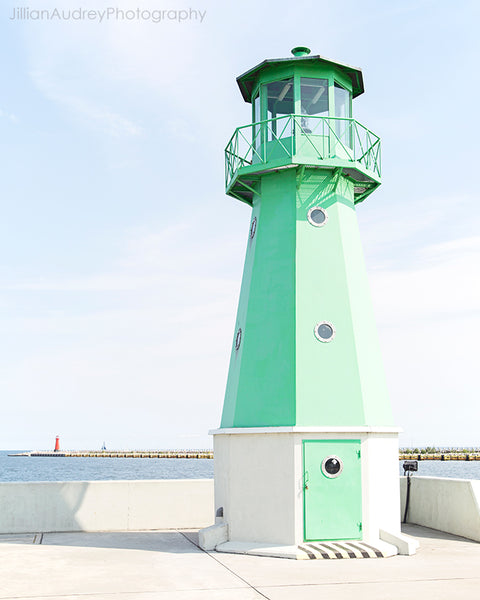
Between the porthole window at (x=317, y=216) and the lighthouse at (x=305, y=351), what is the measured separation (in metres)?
0.02

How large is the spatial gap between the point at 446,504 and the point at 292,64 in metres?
10.3

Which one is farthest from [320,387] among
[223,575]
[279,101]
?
[279,101]

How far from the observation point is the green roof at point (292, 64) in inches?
611

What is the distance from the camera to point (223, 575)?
456 inches

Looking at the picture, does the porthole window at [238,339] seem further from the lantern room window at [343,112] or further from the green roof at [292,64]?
the green roof at [292,64]

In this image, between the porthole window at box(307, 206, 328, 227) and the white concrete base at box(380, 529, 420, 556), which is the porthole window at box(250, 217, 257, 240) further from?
the white concrete base at box(380, 529, 420, 556)

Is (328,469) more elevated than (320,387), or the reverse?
(320,387)

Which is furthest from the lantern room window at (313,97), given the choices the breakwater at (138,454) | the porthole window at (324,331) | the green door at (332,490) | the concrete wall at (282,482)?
the breakwater at (138,454)

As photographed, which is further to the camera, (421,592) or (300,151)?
(300,151)

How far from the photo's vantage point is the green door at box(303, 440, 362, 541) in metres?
13.7

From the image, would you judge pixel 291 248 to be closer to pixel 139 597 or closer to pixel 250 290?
pixel 250 290

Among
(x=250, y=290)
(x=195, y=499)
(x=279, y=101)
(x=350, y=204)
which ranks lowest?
(x=195, y=499)

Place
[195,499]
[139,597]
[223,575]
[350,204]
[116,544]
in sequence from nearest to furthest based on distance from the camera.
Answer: [139,597]
[223,575]
[116,544]
[350,204]
[195,499]

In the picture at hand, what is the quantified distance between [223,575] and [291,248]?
6.64 m
